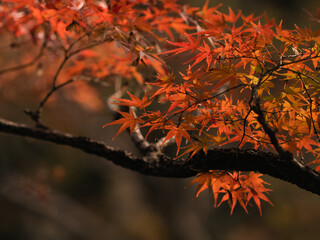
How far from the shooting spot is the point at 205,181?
1020 millimetres

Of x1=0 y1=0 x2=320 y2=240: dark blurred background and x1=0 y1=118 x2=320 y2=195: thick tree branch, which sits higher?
x1=0 y1=118 x2=320 y2=195: thick tree branch

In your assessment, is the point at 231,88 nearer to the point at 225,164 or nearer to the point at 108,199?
the point at 225,164

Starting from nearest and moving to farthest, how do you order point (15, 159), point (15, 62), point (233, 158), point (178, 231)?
point (233, 158) → point (15, 62) → point (178, 231) → point (15, 159)

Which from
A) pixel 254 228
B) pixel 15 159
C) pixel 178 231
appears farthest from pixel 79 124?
pixel 254 228

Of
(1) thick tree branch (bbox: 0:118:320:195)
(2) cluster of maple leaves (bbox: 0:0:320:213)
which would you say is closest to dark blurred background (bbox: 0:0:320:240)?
(1) thick tree branch (bbox: 0:118:320:195)

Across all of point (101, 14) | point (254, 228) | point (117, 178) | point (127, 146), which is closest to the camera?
point (101, 14)

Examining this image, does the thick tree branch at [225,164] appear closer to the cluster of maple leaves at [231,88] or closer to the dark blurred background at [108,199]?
the cluster of maple leaves at [231,88]

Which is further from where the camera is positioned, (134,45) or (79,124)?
(79,124)

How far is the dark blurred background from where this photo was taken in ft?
16.1

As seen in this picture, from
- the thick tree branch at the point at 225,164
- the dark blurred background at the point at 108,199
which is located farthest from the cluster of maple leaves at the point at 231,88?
the dark blurred background at the point at 108,199

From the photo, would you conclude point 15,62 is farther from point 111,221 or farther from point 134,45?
point 111,221

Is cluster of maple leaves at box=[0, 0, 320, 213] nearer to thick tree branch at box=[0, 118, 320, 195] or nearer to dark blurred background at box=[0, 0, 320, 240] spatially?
thick tree branch at box=[0, 118, 320, 195]

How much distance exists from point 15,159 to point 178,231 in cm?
409

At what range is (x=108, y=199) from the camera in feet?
24.9
